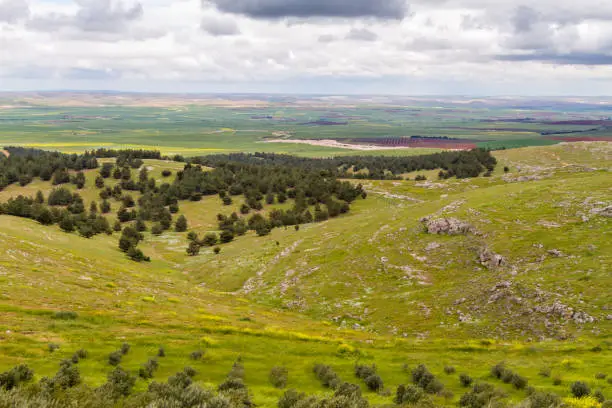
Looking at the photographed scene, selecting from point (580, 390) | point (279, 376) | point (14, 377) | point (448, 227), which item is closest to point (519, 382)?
point (580, 390)

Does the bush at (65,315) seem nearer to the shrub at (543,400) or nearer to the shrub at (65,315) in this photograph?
the shrub at (65,315)

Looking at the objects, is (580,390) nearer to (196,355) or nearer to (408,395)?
(408,395)

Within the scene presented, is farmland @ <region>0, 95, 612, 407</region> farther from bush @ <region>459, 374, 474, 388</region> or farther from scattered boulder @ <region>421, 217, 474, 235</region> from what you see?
scattered boulder @ <region>421, 217, 474, 235</region>

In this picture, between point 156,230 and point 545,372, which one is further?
point 156,230

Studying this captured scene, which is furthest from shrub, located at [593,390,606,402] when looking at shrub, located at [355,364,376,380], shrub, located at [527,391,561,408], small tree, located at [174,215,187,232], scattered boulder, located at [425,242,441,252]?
small tree, located at [174,215,187,232]

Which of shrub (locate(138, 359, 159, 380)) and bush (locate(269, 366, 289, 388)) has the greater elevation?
shrub (locate(138, 359, 159, 380))
